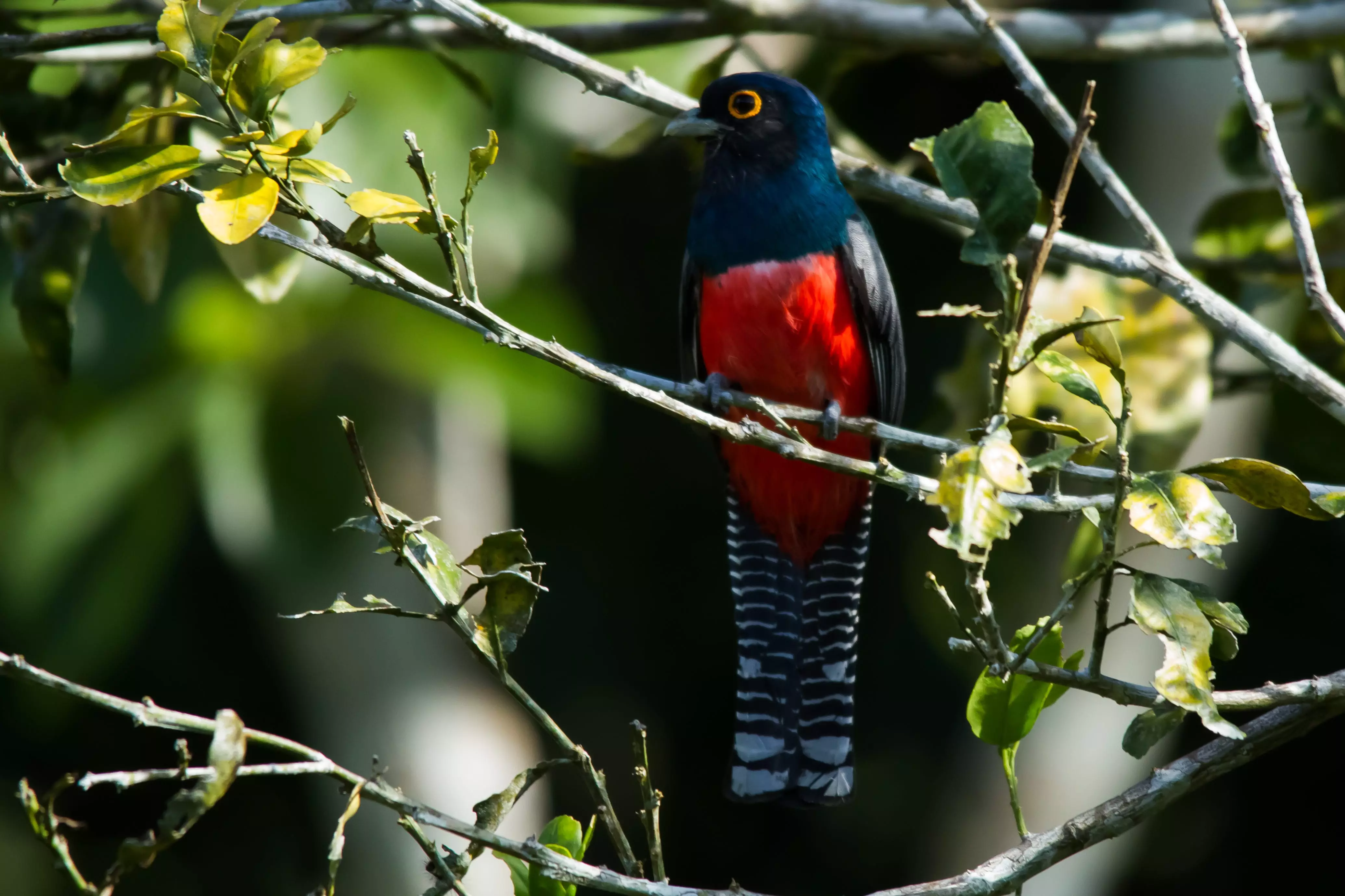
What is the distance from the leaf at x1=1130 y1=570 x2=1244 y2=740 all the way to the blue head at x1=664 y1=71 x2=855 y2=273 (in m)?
2.10

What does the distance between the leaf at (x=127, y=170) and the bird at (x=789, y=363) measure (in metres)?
1.85

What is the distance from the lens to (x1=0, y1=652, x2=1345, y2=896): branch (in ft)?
5.30

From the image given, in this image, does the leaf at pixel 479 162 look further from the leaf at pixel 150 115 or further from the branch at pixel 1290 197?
the branch at pixel 1290 197

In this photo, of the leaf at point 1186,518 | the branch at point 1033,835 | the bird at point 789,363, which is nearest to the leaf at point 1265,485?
the leaf at point 1186,518

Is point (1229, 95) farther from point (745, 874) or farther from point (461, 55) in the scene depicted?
point (745, 874)

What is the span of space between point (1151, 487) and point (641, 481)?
6007 millimetres

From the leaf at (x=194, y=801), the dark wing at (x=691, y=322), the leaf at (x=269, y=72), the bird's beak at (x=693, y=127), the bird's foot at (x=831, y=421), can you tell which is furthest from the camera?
the dark wing at (x=691, y=322)

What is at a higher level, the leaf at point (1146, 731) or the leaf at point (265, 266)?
the leaf at point (265, 266)

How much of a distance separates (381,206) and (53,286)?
1.49 m

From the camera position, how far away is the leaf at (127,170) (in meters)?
1.74

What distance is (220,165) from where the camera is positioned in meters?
1.80

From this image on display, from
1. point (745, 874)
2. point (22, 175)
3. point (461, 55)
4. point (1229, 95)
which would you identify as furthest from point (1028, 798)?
point (22, 175)

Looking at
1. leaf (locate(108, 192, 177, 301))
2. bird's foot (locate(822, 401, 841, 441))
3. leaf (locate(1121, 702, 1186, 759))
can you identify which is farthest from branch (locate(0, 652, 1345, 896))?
leaf (locate(108, 192, 177, 301))

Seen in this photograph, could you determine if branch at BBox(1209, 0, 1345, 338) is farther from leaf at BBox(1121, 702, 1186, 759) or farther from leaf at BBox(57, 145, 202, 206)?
leaf at BBox(57, 145, 202, 206)
